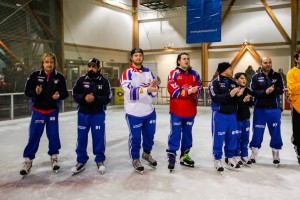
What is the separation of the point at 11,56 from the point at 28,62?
1.83ft

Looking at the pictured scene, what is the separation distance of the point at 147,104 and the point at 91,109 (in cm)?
65

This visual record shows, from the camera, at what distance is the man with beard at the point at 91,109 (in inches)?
140

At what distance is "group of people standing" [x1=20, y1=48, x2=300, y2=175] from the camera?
3.56 meters

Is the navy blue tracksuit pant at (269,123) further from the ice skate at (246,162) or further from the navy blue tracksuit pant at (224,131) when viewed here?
the navy blue tracksuit pant at (224,131)

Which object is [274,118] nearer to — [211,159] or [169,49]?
[211,159]

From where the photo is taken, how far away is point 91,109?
3570 mm

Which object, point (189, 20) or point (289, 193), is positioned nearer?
point (289, 193)

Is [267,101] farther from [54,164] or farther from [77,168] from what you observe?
[54,164]

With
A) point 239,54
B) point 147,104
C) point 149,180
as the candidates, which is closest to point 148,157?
point 149,180

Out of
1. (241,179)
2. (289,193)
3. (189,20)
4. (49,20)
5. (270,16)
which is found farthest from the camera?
(270,16)

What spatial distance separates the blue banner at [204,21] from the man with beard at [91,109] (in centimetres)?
709

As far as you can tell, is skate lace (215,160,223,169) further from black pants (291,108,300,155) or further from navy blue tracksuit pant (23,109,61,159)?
navy blue tracksuit pant (23,109,61,159)

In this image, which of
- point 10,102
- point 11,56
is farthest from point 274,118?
point 11,56

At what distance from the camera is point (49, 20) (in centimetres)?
1108
